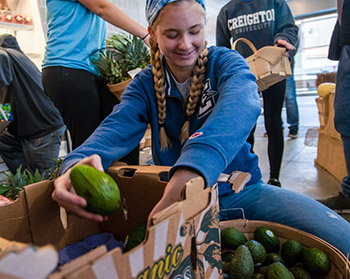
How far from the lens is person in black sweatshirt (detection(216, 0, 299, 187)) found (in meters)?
2.55

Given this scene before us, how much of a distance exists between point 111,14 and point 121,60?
0.27 metres

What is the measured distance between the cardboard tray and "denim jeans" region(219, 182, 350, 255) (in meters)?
0.07

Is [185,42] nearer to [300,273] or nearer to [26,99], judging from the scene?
[300,273]

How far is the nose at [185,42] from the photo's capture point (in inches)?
45.3

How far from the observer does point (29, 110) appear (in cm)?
284

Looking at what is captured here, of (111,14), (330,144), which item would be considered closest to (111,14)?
(111,14)

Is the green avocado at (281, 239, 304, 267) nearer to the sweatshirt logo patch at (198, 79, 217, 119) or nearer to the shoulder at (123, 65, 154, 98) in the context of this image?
the sweatshirt logo patch at (198, 79, 217, 119)

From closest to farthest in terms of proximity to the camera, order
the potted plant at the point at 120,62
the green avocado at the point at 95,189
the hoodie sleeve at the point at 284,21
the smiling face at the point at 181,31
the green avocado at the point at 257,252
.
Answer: the green avocado at the point at 95,189 → the green avocado at the point at 257,252 → the smiling face at the point at 181,31 → the potted plant at the point at 120,62 → the hoodie sleeve at the point at 284,21

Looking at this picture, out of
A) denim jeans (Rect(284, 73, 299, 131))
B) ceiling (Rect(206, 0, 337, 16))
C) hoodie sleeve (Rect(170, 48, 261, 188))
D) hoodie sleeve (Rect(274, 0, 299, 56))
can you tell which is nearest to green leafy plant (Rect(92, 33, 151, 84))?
hoodie sleeve (Rect(170, 48, 261, 188))

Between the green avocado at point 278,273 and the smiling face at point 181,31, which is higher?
the smiling face at point 181,31

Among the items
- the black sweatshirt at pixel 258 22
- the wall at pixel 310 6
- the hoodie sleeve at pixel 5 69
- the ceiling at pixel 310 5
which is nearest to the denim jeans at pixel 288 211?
the black sweatshirt at pixel 258 22

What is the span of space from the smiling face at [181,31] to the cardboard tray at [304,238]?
2.19ft

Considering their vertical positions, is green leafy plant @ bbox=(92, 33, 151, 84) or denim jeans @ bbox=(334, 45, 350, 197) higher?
green leafy plant @ bbox=(92, 33, 151, 84)

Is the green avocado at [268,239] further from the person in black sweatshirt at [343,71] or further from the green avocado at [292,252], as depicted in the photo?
the person in black sweatshirt at [343,71]
